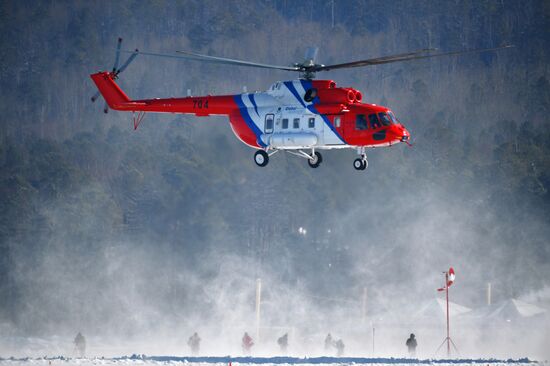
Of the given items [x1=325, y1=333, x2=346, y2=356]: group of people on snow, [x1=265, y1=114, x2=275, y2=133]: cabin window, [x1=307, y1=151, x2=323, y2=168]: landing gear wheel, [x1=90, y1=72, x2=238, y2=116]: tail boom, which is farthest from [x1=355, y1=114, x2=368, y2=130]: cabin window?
[x1=325, y1=333, x2=346, y2=356]: group of people on snow

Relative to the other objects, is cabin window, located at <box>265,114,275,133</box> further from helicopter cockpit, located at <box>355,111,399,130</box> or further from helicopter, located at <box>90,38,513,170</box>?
helicopter cockpit, located at <box>355,111,399,130</box>

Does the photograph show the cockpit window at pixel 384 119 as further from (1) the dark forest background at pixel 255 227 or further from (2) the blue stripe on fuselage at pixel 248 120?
(1) the dark forest background at pixel 255 227

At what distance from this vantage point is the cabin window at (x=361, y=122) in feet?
139

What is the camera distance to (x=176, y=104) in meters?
47.8

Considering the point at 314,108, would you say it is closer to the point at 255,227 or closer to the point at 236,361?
the point at 236,361

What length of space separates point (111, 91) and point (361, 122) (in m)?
14.7

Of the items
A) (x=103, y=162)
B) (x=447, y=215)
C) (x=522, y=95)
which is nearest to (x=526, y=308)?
(x=447, y=215)

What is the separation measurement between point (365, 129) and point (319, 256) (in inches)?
2926

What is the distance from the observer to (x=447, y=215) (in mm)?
116625

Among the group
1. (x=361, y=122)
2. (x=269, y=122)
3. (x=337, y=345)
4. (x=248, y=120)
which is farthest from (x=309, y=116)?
(x=337, y=345)

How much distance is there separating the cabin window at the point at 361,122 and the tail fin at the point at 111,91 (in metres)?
13.5

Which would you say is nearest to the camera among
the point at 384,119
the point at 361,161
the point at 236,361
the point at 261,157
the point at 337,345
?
the point at 236,361

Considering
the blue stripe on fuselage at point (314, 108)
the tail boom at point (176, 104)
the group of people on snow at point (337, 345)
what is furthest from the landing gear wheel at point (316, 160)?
the group of people on snow at point (337, 345)

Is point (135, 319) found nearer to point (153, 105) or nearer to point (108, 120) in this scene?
point (153, 105)
